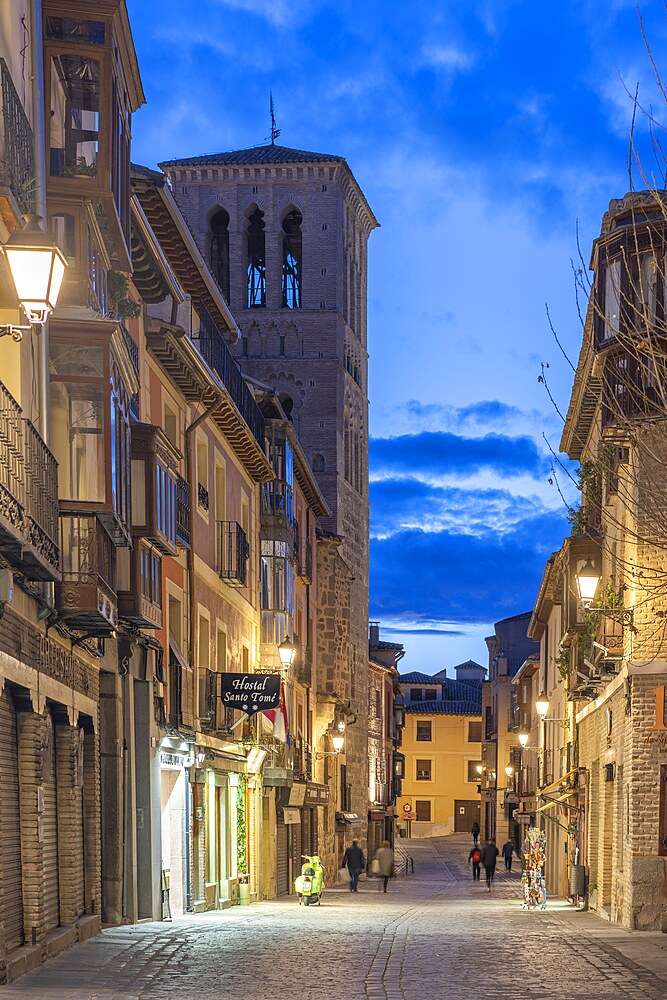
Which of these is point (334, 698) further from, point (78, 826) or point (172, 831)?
point (78, 826)

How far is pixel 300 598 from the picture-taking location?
164ft

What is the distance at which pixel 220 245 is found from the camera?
8288 cm

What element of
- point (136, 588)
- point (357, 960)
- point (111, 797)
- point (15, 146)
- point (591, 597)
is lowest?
point (357, 960)

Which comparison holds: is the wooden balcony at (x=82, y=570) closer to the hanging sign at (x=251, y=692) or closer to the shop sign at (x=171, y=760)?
the shop sign at (x=171, y=760)

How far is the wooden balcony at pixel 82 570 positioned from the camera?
17.1 meters

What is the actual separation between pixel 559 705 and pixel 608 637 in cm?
2015

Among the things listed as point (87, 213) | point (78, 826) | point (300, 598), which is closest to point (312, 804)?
point (300, 598)

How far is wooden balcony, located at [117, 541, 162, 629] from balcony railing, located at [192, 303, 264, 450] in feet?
31.2

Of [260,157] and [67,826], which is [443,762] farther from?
[67,826]

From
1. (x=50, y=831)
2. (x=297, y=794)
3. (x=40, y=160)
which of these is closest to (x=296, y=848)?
(x=297, y=794)

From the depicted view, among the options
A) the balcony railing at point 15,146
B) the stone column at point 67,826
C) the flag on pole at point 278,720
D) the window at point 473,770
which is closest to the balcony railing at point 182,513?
the stone column at point 67,826

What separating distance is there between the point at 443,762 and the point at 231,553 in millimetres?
94687

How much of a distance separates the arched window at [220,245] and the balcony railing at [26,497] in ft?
221

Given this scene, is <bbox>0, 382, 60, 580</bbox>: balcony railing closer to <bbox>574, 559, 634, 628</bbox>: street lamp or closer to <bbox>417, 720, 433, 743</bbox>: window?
<bbox>574, 559, 634, 628</bbox>: street lamp
